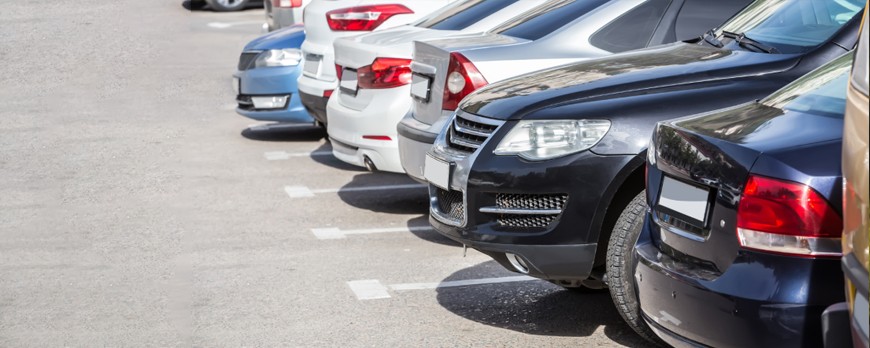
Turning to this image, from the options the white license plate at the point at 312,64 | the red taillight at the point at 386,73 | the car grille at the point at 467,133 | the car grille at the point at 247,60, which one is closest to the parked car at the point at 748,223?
the car grille at the point at 467,133

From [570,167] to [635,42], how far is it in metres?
1.97

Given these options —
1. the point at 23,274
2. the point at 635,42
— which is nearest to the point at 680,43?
the point at 635,42

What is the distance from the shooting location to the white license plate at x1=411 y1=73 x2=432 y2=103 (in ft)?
23.9

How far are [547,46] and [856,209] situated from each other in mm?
4071

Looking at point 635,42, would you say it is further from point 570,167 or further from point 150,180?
point 150,180

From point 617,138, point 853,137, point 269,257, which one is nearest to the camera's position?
point 853,137

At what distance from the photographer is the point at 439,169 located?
6.00 metres

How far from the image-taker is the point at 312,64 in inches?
409

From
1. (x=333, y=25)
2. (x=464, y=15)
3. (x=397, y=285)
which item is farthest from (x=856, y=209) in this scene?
(x=333, y=25)

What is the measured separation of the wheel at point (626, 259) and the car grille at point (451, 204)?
2.52 ft

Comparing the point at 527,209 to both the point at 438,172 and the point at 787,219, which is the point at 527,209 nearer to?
the point at 438,172

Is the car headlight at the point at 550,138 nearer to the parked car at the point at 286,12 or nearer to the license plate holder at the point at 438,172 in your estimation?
the license plate holder at the point at 438,172

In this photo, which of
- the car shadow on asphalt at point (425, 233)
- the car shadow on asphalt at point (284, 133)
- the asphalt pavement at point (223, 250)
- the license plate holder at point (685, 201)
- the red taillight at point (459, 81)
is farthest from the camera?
the car shadow on asphalt at point (284, 133)

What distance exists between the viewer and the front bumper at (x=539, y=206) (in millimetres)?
5273
